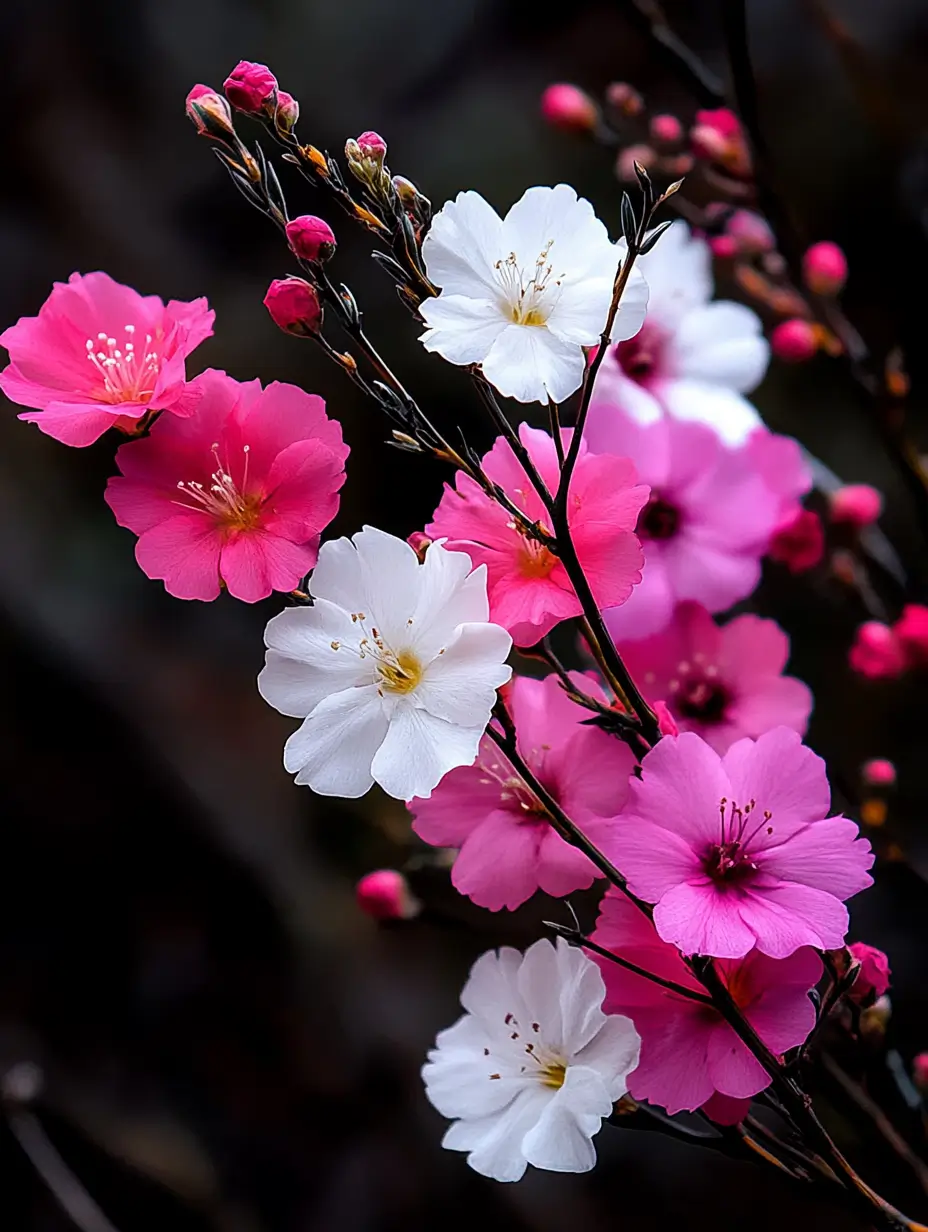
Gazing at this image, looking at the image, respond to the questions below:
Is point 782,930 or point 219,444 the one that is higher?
point 219,444

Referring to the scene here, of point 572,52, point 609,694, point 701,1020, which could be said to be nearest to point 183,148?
point 572,52

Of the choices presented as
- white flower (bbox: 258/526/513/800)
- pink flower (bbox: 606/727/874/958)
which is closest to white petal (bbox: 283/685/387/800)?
white flower (bbox: 258/526/513/800)

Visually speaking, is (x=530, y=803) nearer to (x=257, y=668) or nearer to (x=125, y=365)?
(x=125, y=365)

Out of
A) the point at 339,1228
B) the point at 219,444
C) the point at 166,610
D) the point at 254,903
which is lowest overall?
the point at 339,1228

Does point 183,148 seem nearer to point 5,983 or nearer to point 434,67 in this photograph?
point 434,67

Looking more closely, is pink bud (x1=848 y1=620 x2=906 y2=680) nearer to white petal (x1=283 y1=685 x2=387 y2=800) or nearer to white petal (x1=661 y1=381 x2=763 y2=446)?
white petal (x1=661 y1=381 x2=763 y2=446)

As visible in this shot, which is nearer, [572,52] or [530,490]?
[530,490]
